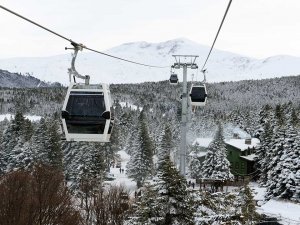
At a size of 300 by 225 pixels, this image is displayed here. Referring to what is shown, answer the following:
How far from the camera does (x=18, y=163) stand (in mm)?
60531

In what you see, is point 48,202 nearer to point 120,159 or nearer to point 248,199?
point 248,199

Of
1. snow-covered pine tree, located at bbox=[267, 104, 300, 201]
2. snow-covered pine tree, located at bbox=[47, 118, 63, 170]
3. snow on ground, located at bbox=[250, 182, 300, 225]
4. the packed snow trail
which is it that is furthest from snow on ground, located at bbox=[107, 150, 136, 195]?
snow on ground, located at bbox=[250, 182, 300, 225]

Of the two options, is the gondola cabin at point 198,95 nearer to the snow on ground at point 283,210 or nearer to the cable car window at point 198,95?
the cable car window at point 198,95

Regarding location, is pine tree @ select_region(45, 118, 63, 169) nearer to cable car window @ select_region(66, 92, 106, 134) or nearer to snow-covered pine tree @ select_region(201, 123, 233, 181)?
snow-covered pine tree @ select_region(201, 123, 233, 181)

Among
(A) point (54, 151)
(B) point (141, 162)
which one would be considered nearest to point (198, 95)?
(A) point (54, 151)

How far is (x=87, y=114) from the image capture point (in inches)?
479

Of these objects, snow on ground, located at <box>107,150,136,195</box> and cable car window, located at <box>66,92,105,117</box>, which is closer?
cable car window, located at <box>66,92,105,117</box>

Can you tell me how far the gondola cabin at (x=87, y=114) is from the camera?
12055 mm

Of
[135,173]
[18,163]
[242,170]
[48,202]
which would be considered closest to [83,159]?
[18,163]

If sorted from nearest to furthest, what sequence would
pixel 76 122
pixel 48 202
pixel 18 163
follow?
pixel 76 122 → pixel 48 202 → pixel 18 163

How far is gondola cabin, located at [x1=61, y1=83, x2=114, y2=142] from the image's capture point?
39.5 ft

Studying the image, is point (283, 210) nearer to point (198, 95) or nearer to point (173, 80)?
point (173, 80)

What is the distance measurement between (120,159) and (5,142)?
52.8 metres

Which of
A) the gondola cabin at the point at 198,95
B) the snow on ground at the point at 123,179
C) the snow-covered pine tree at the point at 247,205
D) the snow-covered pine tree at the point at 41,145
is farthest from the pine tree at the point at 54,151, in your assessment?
the snow-covered pine tree at the point at 247,205
